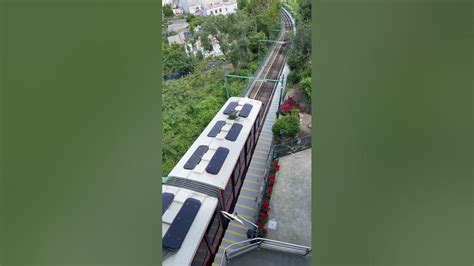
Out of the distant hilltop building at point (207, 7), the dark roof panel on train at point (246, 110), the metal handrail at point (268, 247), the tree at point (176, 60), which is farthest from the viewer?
the distant hilltop building at point (207, 7)

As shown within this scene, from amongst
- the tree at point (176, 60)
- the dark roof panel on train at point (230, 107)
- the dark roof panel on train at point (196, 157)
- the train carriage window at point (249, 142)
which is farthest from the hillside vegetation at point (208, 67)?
the dark roof panel on train at point (196, 157)

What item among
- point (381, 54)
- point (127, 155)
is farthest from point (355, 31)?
point (127, 155)

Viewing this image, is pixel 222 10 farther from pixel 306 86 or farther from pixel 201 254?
pixel 201 254

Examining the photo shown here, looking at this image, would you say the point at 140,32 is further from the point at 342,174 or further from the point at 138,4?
the point at 342,174

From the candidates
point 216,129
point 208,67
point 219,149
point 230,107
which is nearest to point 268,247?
point 219,149

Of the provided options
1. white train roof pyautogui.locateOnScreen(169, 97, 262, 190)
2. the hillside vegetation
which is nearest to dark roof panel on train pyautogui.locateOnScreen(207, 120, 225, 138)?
white train roof pyautogui.locateOnScreen(169, 97, 262, 190)

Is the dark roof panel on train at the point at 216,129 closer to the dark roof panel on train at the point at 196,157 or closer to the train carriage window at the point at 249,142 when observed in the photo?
the dark roof panel on train at the point at 196,157

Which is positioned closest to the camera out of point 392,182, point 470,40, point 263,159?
point 470,40
